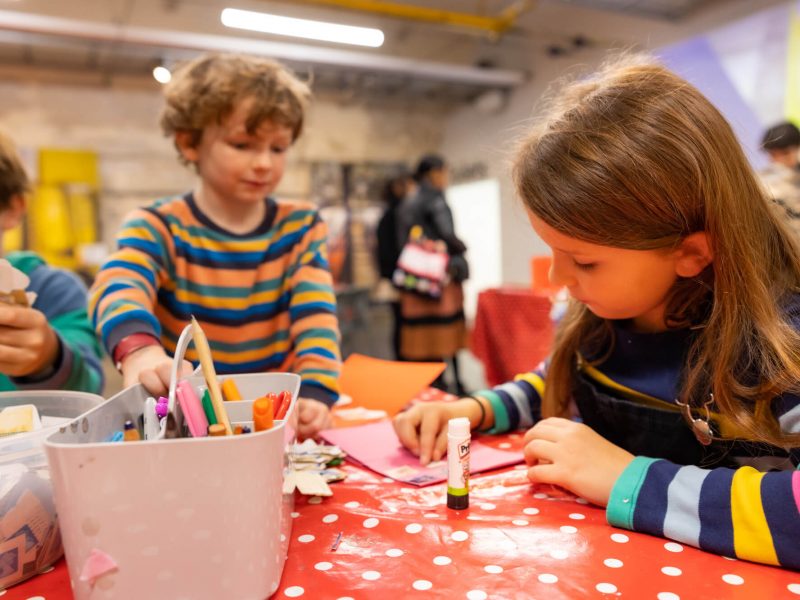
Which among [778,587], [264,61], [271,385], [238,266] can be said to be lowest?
[778,587]

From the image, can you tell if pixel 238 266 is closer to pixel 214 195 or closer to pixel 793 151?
pixel 214 195

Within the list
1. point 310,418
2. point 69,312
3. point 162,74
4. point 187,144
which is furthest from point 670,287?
point 162,74

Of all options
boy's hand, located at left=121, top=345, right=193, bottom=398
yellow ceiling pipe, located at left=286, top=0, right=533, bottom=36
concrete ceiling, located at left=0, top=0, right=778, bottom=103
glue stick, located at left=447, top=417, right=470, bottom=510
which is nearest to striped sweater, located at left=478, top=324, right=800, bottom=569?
glue stick, located at left=447, top=417, right=470, bottom=510

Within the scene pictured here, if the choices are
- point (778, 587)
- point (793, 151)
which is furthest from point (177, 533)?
point (793, 151)

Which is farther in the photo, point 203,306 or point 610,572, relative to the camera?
point 203,306

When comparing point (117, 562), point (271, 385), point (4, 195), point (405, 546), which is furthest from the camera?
point (4, 195)

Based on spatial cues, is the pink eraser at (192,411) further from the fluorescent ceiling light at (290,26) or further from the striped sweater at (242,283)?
the fluorescent ceiling light at (290,26)

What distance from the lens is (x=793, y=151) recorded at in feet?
9.07

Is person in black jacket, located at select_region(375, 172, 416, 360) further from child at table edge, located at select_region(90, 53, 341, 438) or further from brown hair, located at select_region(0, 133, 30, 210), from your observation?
brown hair, located at select_region(0, 133, 30, 210)

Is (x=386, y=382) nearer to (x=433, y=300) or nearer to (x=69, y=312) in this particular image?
(x=69, y=312)

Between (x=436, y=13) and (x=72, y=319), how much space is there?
13.1ft

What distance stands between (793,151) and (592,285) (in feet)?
8.85

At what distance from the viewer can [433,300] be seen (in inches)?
136

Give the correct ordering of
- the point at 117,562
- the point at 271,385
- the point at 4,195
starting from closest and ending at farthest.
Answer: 1. the point at 117,562
2. the point at 271,385
3. the point at 4,195
